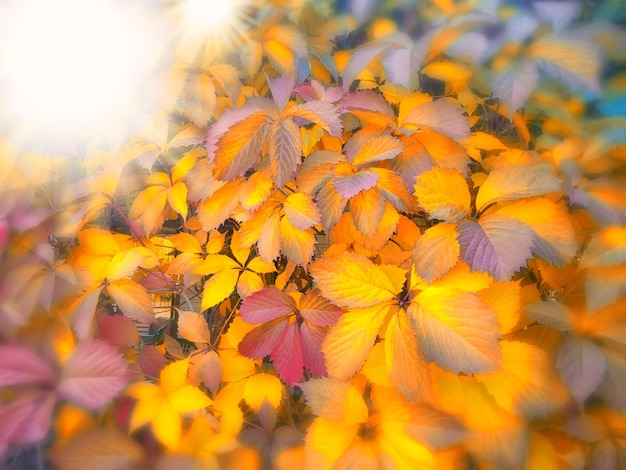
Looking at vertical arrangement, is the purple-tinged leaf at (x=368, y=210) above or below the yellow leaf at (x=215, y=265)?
above

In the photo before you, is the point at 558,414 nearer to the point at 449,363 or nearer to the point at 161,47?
the point at 449,363

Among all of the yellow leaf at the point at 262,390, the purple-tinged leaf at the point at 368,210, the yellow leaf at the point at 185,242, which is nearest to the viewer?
the purple-tinged leaf at the point at 368,210

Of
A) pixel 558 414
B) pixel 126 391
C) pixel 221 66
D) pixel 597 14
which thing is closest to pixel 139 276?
pixel 126 391

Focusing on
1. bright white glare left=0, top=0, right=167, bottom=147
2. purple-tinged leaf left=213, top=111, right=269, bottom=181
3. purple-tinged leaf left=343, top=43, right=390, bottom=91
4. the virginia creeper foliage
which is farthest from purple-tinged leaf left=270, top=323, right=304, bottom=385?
bright white glare left=0, top=0, right=167, bottom=147

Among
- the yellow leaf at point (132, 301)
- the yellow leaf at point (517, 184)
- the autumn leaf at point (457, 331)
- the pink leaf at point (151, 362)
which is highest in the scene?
the yellow leaf at point (517, 184)

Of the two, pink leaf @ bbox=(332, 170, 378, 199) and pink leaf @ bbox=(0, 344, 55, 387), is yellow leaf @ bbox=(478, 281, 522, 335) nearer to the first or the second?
pink leaf @ bbox=(332, 170, 378, 199)

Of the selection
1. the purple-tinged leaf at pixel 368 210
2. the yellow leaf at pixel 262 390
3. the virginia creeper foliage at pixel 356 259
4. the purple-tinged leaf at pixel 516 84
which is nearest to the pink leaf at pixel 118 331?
the virginia creeper foliage at pixel 356 259

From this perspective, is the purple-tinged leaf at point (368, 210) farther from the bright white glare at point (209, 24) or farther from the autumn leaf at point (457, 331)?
the bright white glare at point (209, 24)
